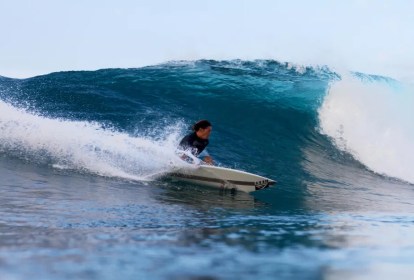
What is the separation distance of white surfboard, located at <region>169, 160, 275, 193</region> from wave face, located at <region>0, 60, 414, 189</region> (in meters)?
0.40

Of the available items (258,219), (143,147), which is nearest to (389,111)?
(143,147)

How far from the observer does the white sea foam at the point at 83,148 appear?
8578mm

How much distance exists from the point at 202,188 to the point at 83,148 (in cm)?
256

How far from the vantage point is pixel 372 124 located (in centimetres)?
1484

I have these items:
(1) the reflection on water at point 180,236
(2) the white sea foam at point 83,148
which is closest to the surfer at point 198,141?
(2) the white sea foam at point 83,148

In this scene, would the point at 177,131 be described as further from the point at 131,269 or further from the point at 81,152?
the point at 131,269

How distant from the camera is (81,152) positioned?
9.10 meters

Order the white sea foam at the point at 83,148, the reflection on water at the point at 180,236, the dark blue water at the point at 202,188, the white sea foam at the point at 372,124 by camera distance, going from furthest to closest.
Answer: the white sea foam at the point at 372,124 < the white sea foam at the point at 83,148 < the dark blue water at the point at 202,188 < the reflection on water at the point at 180,236

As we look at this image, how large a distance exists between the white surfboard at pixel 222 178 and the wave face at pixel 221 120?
1.32ft

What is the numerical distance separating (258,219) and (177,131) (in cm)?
810

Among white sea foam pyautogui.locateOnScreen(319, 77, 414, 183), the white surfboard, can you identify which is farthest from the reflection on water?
white sea foam pyautogui.locateOnScreen(319, 77, 414, 183)

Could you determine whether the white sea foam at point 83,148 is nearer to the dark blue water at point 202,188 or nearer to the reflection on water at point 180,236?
the dark blue water at point 202,188

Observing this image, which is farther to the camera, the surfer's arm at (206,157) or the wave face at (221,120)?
the wave face at (221,120)

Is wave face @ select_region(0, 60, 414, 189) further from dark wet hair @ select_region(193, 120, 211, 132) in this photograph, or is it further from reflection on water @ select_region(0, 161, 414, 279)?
reflection on water @ select_region(0, 161, 414, 279)
